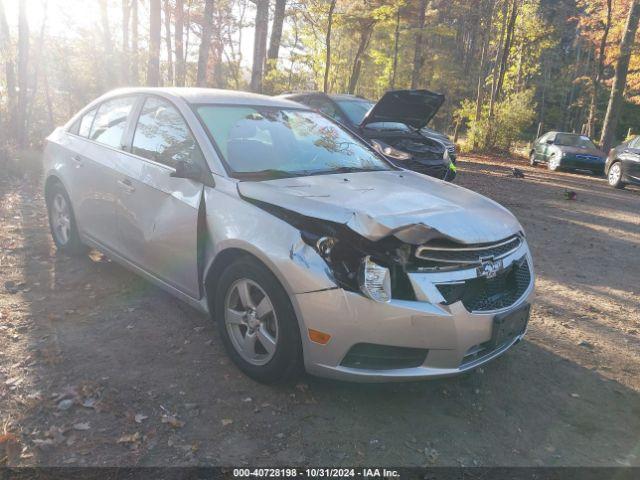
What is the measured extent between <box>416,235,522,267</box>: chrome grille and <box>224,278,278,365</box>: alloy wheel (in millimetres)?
935

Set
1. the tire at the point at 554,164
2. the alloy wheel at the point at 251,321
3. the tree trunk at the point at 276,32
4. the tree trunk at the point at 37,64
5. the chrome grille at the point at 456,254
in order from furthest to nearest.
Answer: the tree trunk at the point at 276,32 → the tire at the point at 554,164 → the tree trunk at the point at 37,64 → the alloy wheel at the point at 251,321 → the chrome grille at the point at 456,254

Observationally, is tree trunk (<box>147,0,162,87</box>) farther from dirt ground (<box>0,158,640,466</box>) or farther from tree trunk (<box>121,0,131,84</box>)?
dirt ground (<box>0,158,640,466</box>)

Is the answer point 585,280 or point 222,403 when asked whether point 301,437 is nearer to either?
point 222,403

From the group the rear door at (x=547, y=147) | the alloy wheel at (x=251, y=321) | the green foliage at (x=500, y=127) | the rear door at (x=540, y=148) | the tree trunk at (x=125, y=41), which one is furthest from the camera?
the green foliage at (x=500, y=127)

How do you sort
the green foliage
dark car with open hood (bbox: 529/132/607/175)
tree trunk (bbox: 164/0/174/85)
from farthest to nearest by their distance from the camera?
tree trunk (bbox: 164/0/174/85)
the green foliage
dark car with open hood (bbox: 529/132/607/175)

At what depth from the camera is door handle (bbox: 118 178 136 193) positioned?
4048mm

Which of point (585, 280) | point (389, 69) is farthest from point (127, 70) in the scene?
point (389, 69)

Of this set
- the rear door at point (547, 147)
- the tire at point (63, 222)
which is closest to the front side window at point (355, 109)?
the tire at point (63, 222)

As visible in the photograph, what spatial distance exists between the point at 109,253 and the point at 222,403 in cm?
210

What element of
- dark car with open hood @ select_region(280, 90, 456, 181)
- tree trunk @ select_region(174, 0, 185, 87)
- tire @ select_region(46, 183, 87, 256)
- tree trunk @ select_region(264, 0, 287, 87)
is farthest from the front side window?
tree trunk @ select_region(174, 0, 185, 87)

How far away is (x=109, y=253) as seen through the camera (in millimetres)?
4523

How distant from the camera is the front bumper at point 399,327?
2.70 m

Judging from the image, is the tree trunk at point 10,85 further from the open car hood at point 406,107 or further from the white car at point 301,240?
the white car at point 301,240

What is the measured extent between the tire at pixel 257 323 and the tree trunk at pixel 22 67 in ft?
33.2
